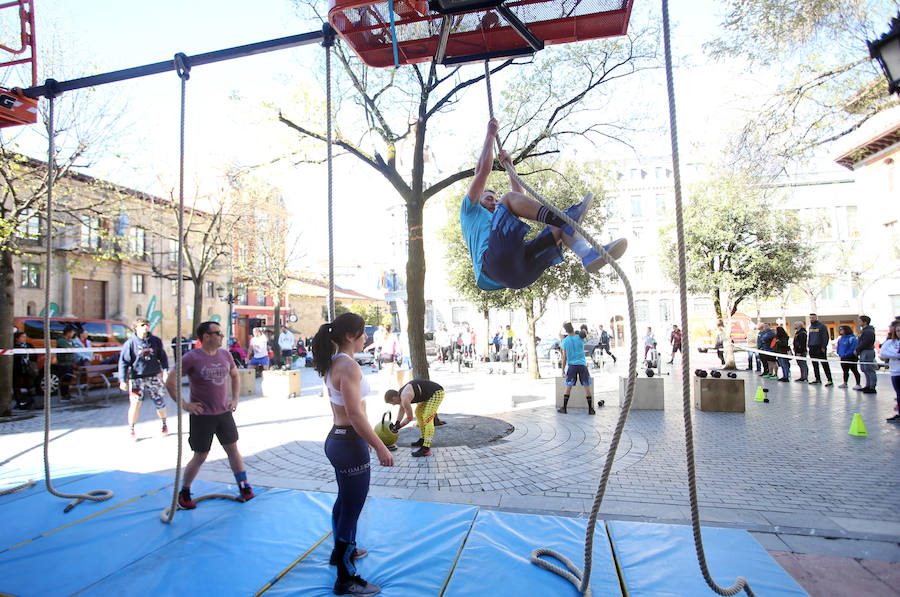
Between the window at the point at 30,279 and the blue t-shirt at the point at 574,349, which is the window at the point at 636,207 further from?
the window at the point at 30,279

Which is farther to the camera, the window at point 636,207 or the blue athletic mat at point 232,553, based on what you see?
the window at point 636,207

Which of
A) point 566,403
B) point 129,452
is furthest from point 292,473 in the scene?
point 566,403

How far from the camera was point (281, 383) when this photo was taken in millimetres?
12695

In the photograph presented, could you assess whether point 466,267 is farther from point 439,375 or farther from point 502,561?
point 502,561

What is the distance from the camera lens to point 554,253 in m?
3.51

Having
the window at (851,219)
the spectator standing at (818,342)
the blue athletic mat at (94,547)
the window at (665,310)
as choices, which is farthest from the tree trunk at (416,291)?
the window at (851,219)

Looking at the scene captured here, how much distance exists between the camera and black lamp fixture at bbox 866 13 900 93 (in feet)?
14.5

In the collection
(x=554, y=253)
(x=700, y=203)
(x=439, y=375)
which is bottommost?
(x=439, y=375)

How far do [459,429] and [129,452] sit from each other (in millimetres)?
5128

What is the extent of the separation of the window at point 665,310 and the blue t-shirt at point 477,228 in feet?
A: 143

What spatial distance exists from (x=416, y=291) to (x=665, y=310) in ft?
133

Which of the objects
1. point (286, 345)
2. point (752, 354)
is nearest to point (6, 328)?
point (286, 345)

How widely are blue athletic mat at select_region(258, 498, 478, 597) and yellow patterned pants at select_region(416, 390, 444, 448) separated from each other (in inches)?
84.1

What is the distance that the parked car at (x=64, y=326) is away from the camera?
1215 cm
